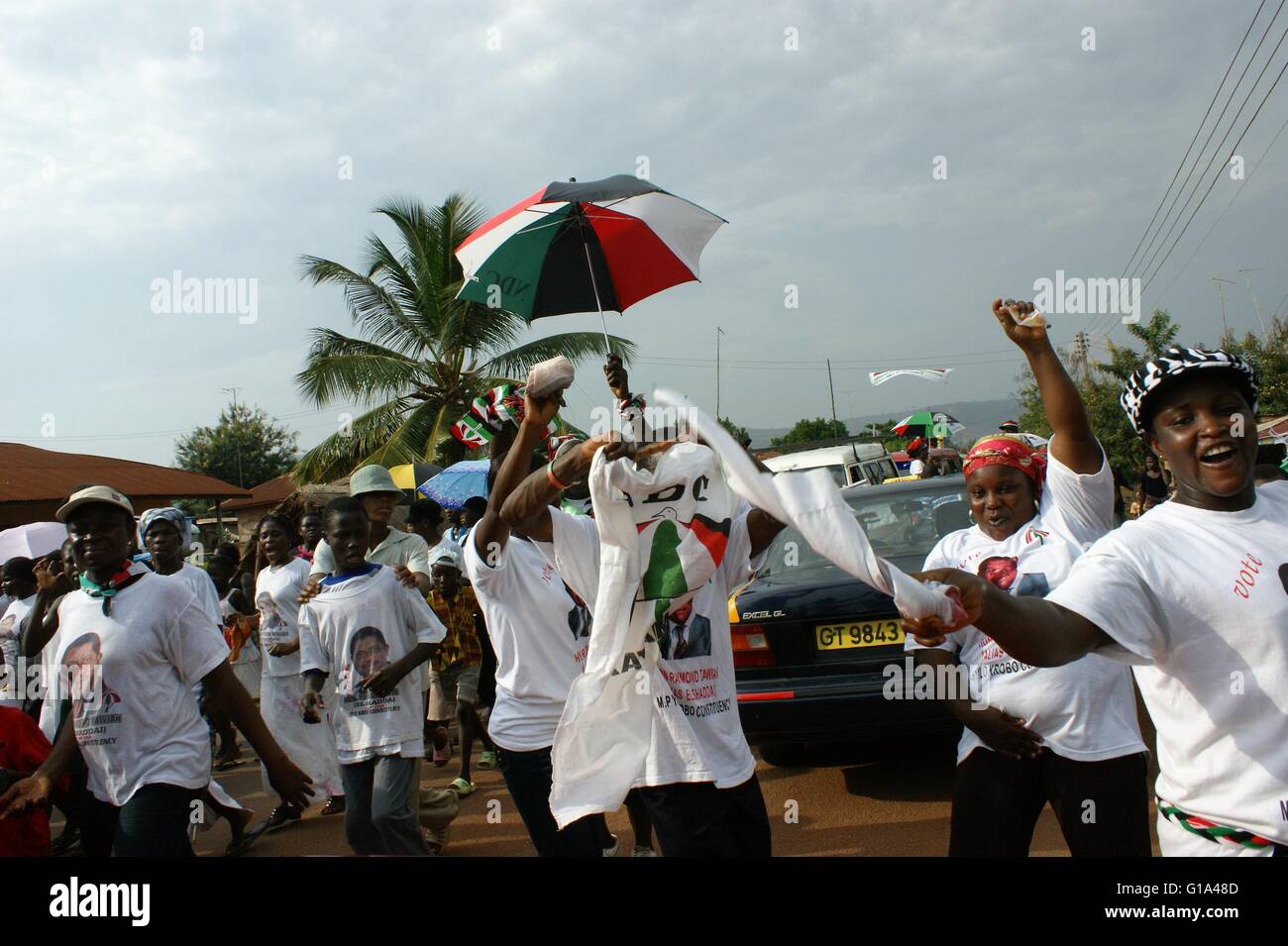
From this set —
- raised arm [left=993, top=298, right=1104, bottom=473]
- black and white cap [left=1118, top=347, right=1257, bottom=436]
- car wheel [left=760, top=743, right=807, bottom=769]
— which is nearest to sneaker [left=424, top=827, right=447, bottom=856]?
car wheel [left=760, top=743, right=807, bottom=769]

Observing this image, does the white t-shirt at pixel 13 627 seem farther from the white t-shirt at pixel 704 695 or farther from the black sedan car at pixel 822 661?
the white t-shirt at pixel 704 695

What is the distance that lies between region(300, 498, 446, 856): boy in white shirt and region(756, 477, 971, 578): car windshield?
2.01 meters

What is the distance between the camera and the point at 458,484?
34.3 feet

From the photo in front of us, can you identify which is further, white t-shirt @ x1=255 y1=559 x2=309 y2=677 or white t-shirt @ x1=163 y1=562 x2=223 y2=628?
white t-shirt @ x1=255 y1=559 x2=309 y2=677

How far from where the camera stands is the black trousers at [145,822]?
3.21m

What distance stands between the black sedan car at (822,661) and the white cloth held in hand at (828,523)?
9.33 feet

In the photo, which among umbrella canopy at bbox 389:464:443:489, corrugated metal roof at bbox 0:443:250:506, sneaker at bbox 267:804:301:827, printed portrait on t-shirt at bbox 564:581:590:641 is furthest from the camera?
corrugated metal roof at bbox 0:443:250:506

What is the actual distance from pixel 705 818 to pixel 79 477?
2313cm

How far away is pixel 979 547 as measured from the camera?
10.3 ft

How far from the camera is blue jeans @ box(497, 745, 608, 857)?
3617mm

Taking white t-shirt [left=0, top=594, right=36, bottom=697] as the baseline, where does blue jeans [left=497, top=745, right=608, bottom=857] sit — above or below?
below

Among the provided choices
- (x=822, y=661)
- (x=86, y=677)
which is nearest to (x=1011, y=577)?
(x=822, y=661)

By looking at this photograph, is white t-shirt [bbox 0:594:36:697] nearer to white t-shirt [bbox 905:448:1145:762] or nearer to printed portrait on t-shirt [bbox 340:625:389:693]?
printed portrait on t-shirt [bbox 340:625:389:693]
